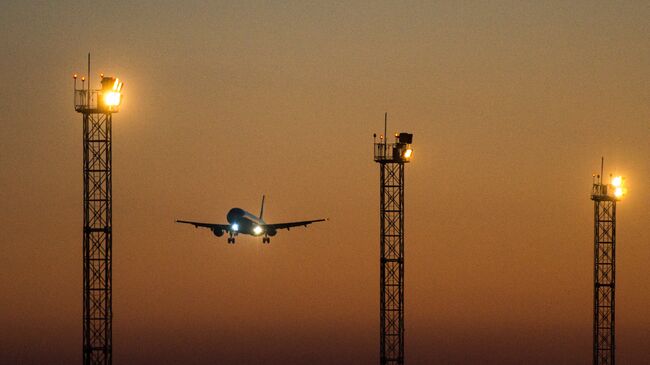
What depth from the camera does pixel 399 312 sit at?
16662 centimetres

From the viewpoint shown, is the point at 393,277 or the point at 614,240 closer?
the point at 393,277

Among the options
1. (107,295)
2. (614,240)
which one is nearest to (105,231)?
(107,295)

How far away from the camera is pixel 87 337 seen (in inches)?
5408

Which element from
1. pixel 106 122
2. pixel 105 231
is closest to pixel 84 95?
pixel 106 122

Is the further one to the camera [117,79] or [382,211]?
[382,211]

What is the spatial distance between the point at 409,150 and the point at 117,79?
3676cm

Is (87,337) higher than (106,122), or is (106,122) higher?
(106,122)

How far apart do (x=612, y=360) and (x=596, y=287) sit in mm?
8028

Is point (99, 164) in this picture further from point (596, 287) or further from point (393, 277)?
point (596, 287)

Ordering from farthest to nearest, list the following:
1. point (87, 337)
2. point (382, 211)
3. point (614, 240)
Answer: point (614, 240), point (382, 211), point (87, 337)

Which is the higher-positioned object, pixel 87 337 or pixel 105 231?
pixel 105 231

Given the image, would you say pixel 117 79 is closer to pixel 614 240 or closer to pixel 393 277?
pixel 393 277

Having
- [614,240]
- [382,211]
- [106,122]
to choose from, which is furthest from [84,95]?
[614,240]

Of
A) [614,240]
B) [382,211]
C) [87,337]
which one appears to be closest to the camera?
[87,337]
